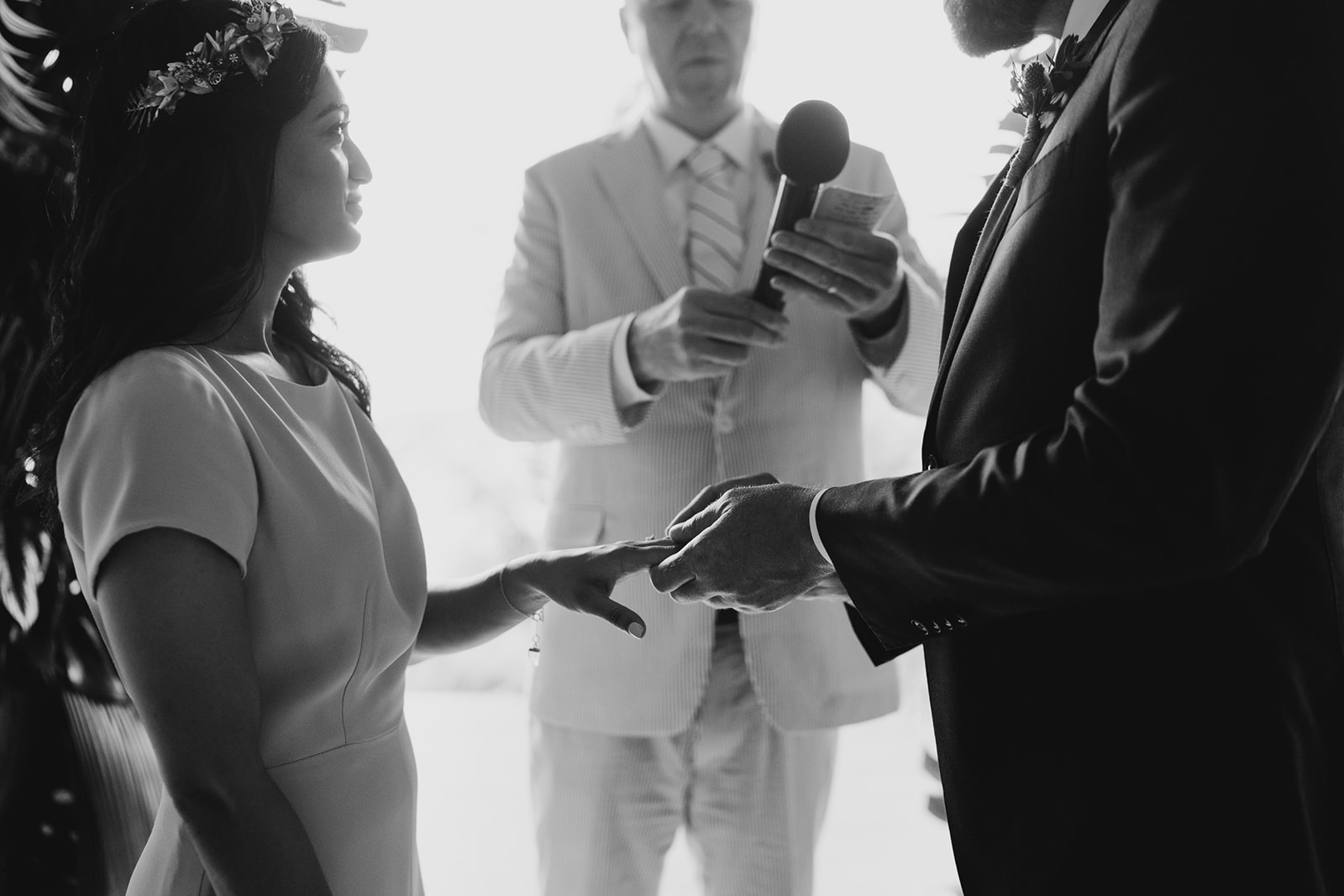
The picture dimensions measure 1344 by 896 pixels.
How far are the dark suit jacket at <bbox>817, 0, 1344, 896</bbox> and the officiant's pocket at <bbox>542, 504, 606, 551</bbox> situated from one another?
862 millimetres

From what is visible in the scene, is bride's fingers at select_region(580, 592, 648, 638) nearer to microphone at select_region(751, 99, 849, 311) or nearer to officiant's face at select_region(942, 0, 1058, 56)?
→ microphone at select_region(751, 99, 849, 311)

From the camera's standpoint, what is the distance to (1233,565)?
0.90 metres

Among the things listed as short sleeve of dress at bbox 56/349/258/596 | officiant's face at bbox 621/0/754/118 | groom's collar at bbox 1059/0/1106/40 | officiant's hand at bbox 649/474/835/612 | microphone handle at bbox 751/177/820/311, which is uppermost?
officiant's face at bbox 621/0/754/118

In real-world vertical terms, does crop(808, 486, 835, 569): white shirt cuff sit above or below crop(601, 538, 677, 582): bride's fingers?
above

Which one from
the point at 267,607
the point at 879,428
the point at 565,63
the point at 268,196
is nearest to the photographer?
the point at 267,607

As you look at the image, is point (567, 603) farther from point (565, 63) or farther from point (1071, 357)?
point (565, 63)

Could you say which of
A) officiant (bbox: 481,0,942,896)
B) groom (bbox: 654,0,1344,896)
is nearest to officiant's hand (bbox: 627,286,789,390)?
officiant (bbox: 481,0,942,896)

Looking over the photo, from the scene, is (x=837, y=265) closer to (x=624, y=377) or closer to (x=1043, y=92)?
(x=624, y=377)

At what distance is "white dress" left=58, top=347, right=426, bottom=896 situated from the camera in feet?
3.34

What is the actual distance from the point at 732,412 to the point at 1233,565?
1050mm

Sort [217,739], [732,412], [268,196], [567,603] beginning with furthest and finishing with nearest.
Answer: [732,412] < [567,603] < [268,196] < [217,739]

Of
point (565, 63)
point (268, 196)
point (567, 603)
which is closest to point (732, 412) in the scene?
point (567, 603)

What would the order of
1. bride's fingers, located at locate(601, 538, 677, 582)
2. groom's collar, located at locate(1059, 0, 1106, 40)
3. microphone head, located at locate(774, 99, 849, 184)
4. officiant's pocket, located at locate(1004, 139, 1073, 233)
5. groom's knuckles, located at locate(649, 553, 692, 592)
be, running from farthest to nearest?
microphone head, located at locate(774, 99, 849, 184) → bride's fingers, located at locate(601, 538, 677, 582) → groom's knuckles, located at locate(649, 553, 692, 592) → groom's collar, located at locate(1059, 0, 1106, 40) → officiant's pocket, located at locate(1004, 139, 1073, 233)

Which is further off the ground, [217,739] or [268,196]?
[268,196]
